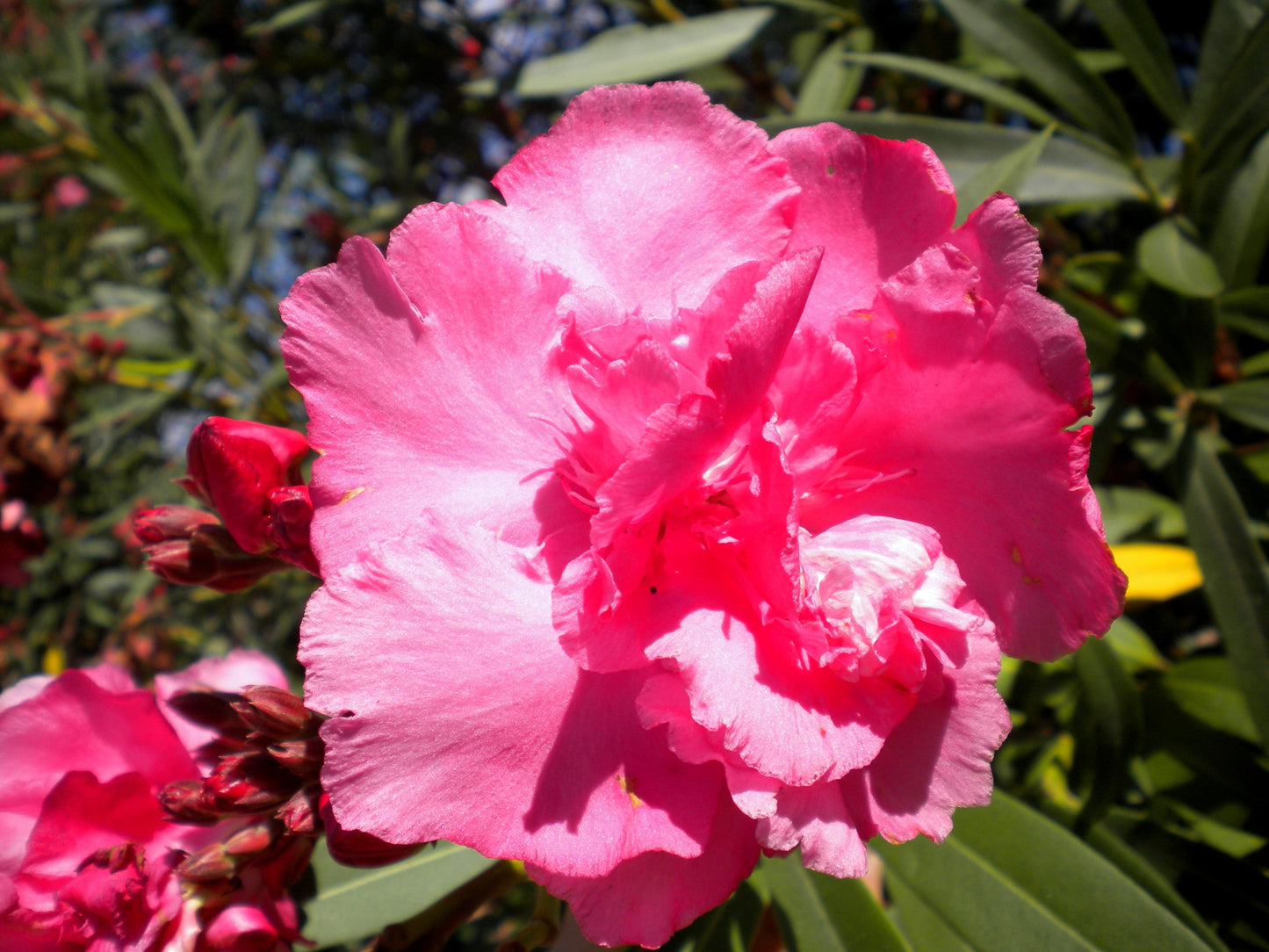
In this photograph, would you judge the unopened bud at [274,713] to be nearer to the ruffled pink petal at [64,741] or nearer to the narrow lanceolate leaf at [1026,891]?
the ruffled pink petal at [64,741]

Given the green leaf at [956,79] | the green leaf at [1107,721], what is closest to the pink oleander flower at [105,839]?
the green leaf at [1107,721]

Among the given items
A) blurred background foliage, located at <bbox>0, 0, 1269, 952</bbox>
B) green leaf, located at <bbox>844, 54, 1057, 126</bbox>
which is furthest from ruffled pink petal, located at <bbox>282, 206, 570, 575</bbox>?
green leaf, located at <bbox>844, 54, 1057, 126</bbox>

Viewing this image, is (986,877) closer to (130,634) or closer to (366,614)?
(366,614)

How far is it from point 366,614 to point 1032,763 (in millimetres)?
1348

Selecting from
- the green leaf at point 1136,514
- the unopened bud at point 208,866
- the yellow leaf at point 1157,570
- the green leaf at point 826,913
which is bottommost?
the green leaf at point 826,913

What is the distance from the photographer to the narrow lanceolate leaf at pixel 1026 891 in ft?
2.87

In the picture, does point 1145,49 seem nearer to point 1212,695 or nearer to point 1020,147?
point 1020,147

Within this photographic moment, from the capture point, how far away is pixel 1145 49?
4.30 ft

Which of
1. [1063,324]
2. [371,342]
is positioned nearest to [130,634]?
[371,342]

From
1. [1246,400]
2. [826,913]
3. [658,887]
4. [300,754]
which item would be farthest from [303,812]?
[1246,400]

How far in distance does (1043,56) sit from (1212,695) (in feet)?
3.40

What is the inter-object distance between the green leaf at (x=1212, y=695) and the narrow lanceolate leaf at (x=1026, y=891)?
0.41 meters

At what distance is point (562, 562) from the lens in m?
0.71

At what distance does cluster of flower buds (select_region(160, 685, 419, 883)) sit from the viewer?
2.58ft
